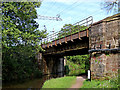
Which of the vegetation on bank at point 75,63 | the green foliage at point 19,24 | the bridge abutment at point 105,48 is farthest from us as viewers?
the vegetation on bank at point 75,63

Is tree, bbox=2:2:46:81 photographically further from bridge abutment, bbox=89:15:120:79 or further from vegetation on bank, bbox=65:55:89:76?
vegetation on bank, bbox=65:55:89:76

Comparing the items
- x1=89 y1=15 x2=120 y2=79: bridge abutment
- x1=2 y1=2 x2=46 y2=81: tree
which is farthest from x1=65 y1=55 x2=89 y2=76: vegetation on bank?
x1=89 y1=15 x2=120 y2=79: bridge abutment

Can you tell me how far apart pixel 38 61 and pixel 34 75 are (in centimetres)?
347

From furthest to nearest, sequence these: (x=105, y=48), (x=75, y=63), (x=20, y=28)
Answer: (x=75, y=63) < (x=20, y=28) < (x=105, y=48)

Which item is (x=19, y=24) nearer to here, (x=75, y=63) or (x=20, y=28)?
(x=20, y=28)

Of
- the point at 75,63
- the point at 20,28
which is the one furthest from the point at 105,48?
the point at 75,63

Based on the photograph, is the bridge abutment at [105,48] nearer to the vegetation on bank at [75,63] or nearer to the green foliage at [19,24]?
the green foliage at [19,24]

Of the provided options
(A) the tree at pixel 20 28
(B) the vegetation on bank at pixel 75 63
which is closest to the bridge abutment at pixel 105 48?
(A) the tree at pixel 20 28

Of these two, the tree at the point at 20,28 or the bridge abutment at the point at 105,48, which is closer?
the bridge abutment at the point at 105,48

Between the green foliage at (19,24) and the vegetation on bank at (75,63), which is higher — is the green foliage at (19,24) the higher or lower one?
the higher one

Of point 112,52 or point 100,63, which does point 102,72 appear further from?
point 112,52

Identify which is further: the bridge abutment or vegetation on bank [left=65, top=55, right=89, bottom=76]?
vegetation on bank [left=65, top=55, right=89, bottom=76]

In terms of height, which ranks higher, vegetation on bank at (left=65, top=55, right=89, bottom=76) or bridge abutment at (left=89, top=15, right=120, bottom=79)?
bridge abutment at (left=89, top=15, right=120, bottom=79)

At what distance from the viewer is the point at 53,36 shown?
23.1 meters
